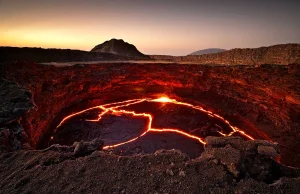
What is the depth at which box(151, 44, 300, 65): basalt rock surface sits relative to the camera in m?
19.9

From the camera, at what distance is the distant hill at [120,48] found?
131ft

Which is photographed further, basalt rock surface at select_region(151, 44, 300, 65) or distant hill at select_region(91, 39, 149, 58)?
distant hill at select_region(91, 39, 149, 58)

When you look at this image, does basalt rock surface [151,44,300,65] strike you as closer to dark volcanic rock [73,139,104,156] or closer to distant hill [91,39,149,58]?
distant hill [91,39,149,58]

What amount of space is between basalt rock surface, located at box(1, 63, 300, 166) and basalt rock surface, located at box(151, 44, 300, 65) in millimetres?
5359

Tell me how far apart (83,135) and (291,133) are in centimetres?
1261

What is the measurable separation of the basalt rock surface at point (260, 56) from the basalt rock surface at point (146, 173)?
17.0 metres

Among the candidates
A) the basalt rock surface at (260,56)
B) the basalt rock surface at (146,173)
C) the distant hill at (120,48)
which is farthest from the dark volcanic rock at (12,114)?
the distant hill at (120,48)

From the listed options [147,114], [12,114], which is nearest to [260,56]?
[147,114]

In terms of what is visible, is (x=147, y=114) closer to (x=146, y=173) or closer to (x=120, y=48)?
(x=146, y=173)

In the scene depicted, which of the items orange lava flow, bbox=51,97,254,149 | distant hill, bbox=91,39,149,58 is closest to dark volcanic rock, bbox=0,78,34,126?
orange lava flow, bbox=51,97,254,149

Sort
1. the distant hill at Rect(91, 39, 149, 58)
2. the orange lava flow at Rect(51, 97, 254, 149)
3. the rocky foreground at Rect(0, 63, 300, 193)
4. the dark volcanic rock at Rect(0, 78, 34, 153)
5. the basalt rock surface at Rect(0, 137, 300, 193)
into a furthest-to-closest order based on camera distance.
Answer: the distant hill at Rect(91, 39, 149, 58)
the orange lava flow at Rect(51, 97, 254, 149)
the dark volcanic rock at Rect(0, 78, 34, 153)
the rocky foreground at Rect(0, 63, 300, 193)
the basalt rock surface at Rect(0, 137, 300, 193)

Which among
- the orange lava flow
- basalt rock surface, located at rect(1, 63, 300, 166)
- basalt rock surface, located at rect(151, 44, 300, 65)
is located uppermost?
basalt rock surface, located at rect(151, 44, 300, 65)

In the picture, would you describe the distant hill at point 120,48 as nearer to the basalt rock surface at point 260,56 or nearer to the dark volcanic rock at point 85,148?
the basalt rock surface at point 260,56

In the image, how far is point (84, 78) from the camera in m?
18.8
